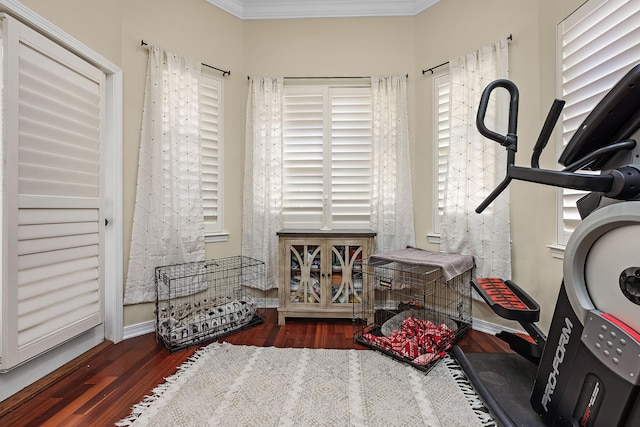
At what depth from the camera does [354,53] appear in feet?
9.08

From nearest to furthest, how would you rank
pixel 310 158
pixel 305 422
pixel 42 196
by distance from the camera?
pixel 305 422 < pixel 42 196 < pixel 310 158

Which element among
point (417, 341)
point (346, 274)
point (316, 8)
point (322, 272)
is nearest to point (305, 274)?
point (322, 272)

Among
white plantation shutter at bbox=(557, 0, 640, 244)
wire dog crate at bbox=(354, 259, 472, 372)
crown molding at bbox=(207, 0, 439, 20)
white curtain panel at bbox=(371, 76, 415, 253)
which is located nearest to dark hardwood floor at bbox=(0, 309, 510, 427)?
wire dog crate at bbox=(354, 259, 472, 372)

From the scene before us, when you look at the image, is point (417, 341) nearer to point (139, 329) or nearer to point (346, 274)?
point (346, 274)

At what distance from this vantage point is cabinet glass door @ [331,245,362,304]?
2387 mm

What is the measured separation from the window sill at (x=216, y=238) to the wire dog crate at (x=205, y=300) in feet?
0.58

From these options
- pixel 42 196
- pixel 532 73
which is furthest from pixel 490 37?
pixel 42 196

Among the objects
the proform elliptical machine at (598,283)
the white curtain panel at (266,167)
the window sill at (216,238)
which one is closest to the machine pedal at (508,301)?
the proform elliptical machine at (598,283)

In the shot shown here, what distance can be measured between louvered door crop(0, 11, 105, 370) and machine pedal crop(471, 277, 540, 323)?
2355mm

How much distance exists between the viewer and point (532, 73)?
2.01 m

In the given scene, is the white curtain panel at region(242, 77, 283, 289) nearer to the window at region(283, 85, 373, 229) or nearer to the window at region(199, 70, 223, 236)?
the window at region(283, 85, 373, 229)

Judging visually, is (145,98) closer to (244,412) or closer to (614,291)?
(244,412)

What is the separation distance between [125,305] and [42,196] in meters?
0.95

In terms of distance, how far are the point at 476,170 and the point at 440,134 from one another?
1.66 ft
